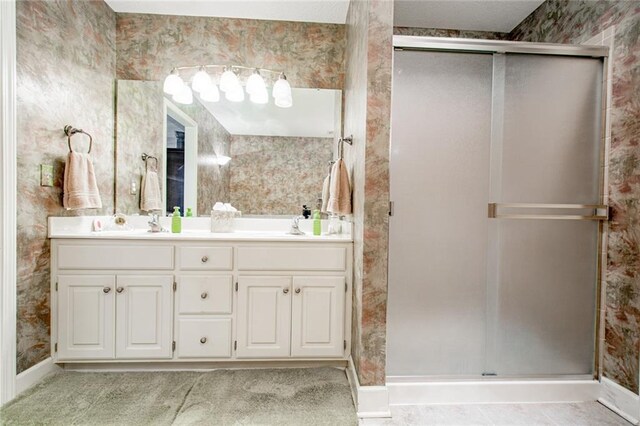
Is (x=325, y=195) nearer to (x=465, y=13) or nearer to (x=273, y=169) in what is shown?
(x=273, y=169)

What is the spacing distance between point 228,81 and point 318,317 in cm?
180

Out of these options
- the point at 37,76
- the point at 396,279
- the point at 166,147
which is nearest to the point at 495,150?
the point at 396,279

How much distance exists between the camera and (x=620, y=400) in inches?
64.2

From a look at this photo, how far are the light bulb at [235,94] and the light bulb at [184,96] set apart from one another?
28 cm

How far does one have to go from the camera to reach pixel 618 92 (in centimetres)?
165

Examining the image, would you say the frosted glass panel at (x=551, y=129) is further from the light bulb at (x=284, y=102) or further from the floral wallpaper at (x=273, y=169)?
the light bulb at (x=284, y=102)

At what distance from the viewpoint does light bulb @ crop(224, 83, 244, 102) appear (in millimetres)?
2287

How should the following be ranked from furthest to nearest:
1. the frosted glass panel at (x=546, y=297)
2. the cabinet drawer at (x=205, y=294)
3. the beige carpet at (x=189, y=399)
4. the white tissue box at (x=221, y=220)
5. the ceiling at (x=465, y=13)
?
the white tissue box at (x=221, y=220) < the ceiling at (x=465, y=13) < the cabinet drawer at (x=205, y=294) < the frosted glass panel at (x=546, y=297) < the beige carpet at (x=189, y=399)

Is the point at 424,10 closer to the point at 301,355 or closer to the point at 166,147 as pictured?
the point at 166,147

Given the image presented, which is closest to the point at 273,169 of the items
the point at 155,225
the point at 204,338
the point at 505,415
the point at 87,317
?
the point at 155,225

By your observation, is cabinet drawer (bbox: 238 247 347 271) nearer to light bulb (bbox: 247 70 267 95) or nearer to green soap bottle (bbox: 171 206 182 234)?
green soap bottle (bbox: 171 206 182 234)

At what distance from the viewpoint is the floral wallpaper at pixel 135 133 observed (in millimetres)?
2299

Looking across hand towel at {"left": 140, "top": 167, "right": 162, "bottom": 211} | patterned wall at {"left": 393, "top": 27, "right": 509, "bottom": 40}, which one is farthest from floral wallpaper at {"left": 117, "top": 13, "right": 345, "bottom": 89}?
hand towel at {"left": 140, "top": 167, "right": 162, "bottom": 211}

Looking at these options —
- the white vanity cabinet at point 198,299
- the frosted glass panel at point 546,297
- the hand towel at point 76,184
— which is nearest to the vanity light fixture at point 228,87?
the hand towel at point 76,184
